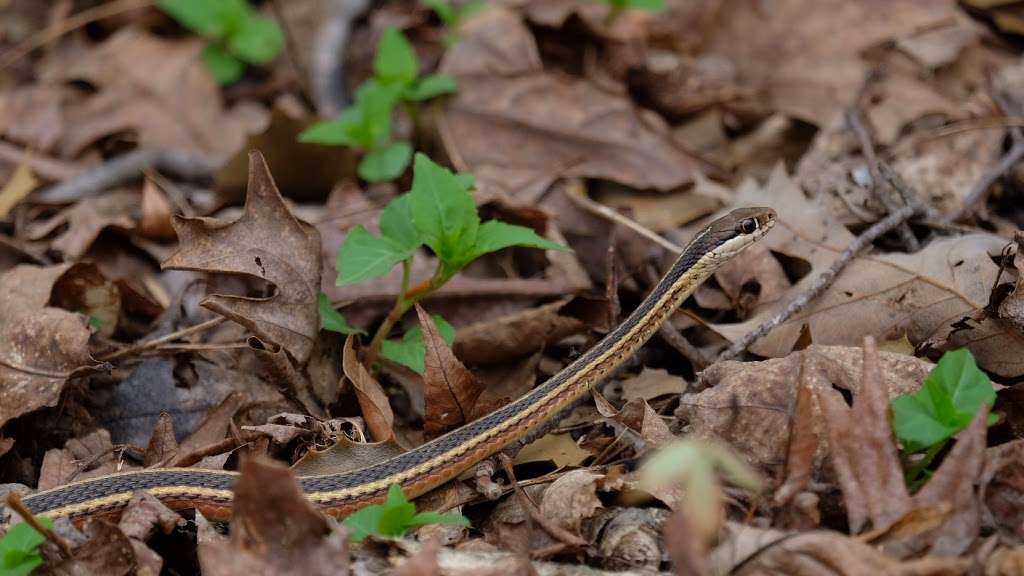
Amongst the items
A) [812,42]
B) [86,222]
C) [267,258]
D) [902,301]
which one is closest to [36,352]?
[267,258]

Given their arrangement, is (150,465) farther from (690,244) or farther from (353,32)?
(353,32)

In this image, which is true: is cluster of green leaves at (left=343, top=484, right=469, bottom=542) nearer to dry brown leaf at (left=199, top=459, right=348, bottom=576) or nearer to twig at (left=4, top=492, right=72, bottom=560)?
dry brown leaf at (left=199, top=459, right=348, bottom=576)

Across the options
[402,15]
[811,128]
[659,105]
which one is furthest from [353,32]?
[811,128]

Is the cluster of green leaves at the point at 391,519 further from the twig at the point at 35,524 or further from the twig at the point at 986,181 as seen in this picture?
the twig at the point at 986,181

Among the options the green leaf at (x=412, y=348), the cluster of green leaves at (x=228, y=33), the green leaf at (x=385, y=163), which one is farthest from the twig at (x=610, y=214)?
the cluster of green leaves at (x=228, y=33)

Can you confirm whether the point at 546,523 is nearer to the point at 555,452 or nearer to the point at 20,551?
the point at 555,452
